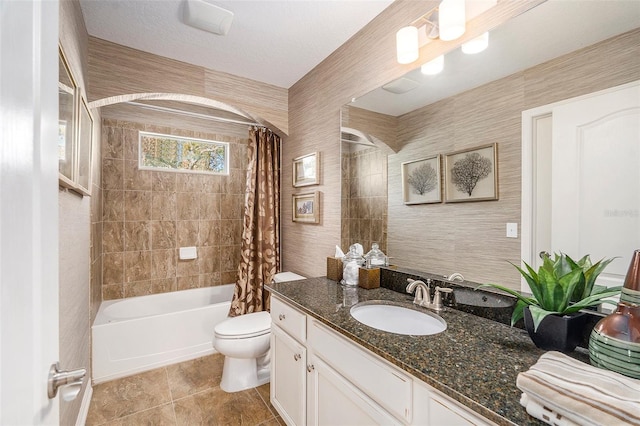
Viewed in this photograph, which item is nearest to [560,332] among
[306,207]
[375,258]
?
[375,258]

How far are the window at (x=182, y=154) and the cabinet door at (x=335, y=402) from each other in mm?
2720

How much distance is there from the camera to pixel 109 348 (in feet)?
7.52

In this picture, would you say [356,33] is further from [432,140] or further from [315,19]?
[432,140]

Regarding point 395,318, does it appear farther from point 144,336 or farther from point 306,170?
point 144,336

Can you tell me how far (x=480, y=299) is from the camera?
127 cm

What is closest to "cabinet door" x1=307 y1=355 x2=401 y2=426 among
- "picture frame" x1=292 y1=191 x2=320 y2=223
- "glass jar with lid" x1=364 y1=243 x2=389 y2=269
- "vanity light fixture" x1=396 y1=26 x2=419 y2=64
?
"glass jar with lid" x1=364 y1=243 x2=389 y2=269

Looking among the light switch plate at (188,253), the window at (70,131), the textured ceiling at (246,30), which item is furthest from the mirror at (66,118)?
the light switch plate at (188,253)

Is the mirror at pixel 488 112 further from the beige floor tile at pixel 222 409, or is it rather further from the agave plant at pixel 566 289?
the beige floor tile at pixel 222 409

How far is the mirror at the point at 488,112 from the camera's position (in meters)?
1.00

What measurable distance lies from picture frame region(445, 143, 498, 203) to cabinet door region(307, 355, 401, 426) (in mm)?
956

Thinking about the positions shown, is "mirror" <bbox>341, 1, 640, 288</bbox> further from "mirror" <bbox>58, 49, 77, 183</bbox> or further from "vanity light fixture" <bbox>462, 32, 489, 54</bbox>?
"mirror" <bbox>58, 49, 77, 183</bbox>

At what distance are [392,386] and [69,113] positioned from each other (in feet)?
5.84

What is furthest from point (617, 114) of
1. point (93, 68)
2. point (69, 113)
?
point (93, 68)

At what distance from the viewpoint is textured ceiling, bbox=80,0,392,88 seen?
1757 millimetres
